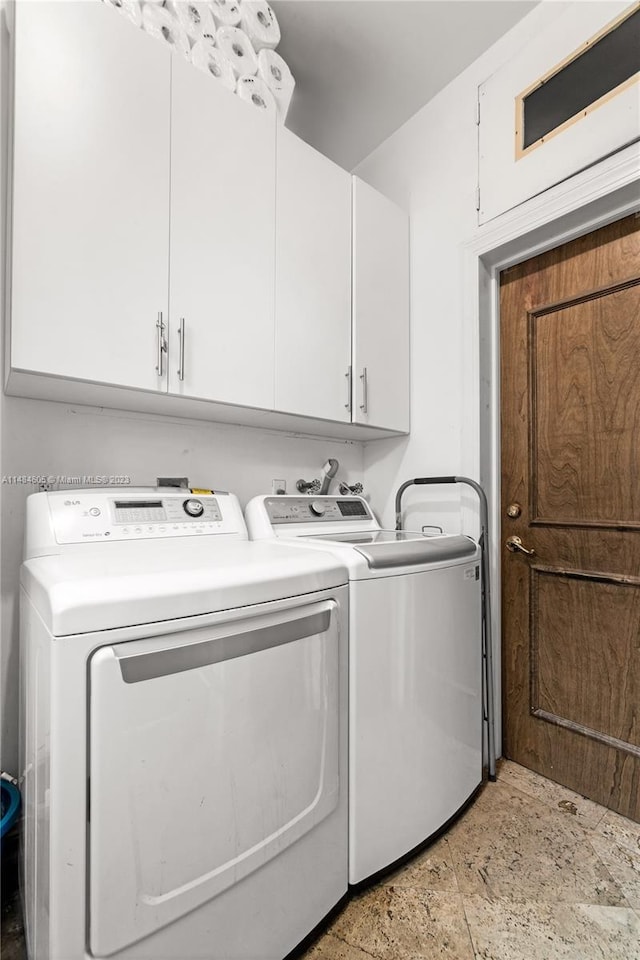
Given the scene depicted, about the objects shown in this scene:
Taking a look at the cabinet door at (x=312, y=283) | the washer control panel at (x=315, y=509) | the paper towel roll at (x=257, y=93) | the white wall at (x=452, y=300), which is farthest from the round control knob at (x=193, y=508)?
the paper towel roll at (x=257, y=93)

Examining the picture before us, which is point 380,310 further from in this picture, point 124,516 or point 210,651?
point 210,651

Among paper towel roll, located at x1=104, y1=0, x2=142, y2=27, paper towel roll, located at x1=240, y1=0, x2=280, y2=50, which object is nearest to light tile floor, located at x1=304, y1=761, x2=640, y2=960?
paper towel roll, located at x1=104, y1=0, x2=142, y2=27

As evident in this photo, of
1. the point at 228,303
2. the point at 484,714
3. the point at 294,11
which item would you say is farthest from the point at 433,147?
the point at 484,714

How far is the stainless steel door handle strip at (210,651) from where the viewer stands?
0.79 metres

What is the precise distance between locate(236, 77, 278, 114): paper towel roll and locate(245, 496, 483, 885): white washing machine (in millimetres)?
1583

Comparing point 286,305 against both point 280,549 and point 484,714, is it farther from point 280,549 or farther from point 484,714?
point 484,714

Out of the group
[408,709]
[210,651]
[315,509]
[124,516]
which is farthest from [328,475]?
[210,651]

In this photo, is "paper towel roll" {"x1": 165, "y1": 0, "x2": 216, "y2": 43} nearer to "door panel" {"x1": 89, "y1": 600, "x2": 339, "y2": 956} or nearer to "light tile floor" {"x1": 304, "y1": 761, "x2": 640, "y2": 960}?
"door panel" {"x1": 89, "y1": 600, "x2": 339, "y2": 956}

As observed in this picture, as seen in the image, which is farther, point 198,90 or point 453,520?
point 453,520

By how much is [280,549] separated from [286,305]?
0.93m

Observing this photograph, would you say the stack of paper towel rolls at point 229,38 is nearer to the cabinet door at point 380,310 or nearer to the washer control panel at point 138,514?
the cabinet door at point 380,310

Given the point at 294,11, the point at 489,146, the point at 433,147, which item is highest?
the point at 294,11

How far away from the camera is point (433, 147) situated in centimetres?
207

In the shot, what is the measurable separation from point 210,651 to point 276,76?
6.66ft
